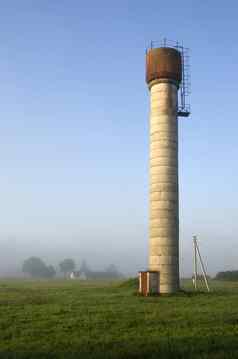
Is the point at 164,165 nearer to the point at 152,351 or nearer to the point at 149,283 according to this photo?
the point at 149,283

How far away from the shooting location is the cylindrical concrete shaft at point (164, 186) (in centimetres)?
3247

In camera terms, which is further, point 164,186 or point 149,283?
point 164,186

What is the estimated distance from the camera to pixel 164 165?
33531 millimetres

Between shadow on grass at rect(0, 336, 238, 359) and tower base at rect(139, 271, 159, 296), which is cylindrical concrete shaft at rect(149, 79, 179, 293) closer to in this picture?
tower base at rect(139, 271, 159, 296)

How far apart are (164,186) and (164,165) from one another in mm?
1530

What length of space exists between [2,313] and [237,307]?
1137cm

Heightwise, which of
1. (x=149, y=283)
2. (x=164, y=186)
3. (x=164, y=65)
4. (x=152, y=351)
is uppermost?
(x=164, y=65)

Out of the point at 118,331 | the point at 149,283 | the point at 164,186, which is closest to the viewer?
the point at 118,331

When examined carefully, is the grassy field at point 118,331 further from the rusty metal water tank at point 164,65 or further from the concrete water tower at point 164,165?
the rusty metal water tank at point 164,65

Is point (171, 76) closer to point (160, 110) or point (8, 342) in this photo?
point (160, 110)

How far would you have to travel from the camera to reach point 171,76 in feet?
115

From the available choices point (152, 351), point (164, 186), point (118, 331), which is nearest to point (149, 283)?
point (164, 186)

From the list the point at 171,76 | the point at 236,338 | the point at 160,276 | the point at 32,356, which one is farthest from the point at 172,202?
the point at 32,356

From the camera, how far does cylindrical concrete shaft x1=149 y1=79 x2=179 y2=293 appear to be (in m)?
32.5
